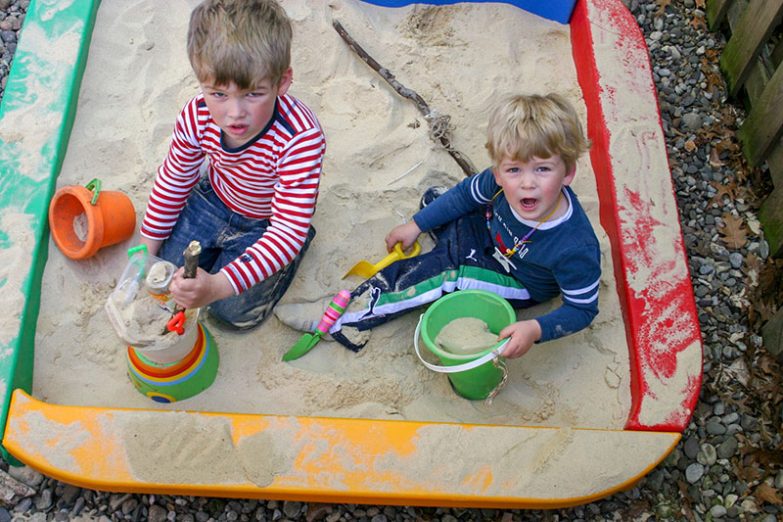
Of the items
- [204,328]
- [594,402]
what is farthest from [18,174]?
[594,402]

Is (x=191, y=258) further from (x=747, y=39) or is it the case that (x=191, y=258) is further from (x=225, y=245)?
(x=747, y=39)

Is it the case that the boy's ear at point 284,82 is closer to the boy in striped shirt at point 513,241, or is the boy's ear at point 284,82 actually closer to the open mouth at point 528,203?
the boy in striped shirt at point 513,241

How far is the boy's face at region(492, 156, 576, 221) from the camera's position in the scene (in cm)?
227

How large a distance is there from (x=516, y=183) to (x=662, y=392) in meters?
Result: 0.75

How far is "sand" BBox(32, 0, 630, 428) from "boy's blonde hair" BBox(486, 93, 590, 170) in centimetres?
65

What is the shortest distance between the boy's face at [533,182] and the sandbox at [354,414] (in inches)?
18.4

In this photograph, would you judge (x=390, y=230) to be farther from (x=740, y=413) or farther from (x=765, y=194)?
(x=765, y=194)

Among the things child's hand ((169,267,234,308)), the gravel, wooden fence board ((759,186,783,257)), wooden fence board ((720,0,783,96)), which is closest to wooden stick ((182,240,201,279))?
child's hand ((169,267,234,308))

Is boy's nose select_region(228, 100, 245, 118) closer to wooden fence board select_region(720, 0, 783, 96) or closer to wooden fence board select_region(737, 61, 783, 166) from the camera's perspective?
wooden fence board select_region(737, 61, 783, 166)

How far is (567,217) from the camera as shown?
238cm

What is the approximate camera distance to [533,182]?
2270 millimetres

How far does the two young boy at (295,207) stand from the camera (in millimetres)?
2115

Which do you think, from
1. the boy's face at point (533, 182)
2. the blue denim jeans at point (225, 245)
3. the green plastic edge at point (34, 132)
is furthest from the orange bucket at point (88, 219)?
the boy's face at point (533, 182)

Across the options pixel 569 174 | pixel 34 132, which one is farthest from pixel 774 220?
pixel 34 132
